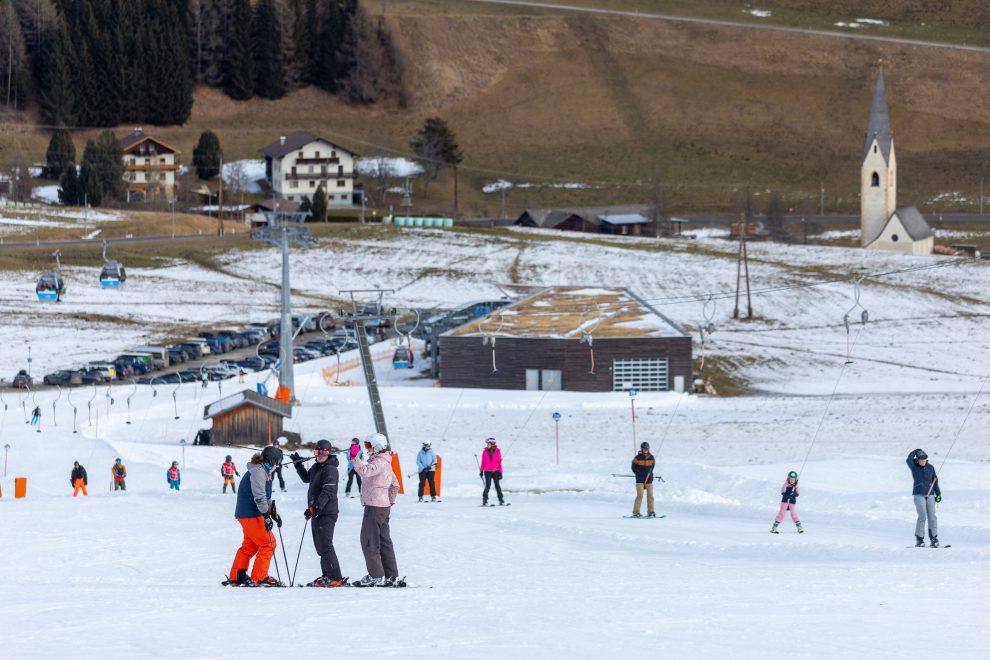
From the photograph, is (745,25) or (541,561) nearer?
(541,561)

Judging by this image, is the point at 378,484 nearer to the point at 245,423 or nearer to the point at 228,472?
the point at 228,472

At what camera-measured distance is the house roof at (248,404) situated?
38156 millimetres

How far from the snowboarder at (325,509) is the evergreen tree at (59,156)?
4736 inches

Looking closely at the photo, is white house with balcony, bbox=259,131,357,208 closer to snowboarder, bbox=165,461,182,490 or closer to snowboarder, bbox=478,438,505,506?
snowboarder, bbox=165,461,182,490

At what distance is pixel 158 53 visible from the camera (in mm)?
151125

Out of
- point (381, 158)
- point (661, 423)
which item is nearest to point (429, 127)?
point (381, 158)

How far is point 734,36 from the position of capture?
172250mm

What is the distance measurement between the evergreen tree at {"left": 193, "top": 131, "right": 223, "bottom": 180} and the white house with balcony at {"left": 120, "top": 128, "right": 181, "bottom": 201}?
7.12 feet

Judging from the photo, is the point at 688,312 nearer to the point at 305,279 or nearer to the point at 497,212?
the point at 305,279

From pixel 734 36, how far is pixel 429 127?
49.5 m

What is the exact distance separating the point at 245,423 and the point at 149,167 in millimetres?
98397

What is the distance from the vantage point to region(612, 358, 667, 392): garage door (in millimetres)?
51250

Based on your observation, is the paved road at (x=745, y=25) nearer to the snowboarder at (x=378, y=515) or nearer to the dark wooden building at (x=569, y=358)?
the dark wooden building at (x=569, y=358)

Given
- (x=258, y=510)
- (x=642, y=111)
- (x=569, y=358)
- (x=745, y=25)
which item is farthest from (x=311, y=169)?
(x=258, y=510)
